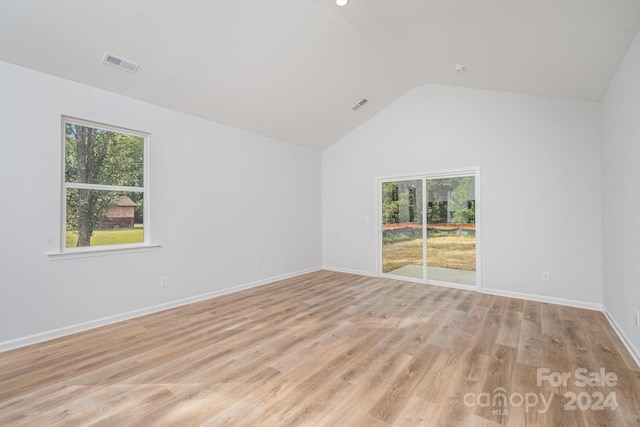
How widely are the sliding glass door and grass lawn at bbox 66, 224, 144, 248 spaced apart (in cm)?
407

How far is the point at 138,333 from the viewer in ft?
9.91

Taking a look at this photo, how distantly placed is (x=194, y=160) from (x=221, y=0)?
2.11 metres

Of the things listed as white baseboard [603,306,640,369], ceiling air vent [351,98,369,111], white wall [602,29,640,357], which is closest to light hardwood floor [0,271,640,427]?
white baseboard [603,306,640,369]

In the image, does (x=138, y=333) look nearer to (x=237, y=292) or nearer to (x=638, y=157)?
(x=237, y=292)

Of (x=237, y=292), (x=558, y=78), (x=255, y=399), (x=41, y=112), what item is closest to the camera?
(x=255, y=399)

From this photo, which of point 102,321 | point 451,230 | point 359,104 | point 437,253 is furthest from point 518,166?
point 102,321

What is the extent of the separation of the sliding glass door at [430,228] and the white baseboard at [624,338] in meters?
1.58

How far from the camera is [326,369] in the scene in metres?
2.32

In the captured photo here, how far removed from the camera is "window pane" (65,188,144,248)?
3154 millimetres

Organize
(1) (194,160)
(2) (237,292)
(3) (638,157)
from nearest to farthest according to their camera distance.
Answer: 1. (3) (638,157)
2. (1) (194,160)
3. (2) (237,292)

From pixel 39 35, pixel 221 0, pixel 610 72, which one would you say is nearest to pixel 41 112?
pixel 39 35

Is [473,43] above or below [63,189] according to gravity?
above

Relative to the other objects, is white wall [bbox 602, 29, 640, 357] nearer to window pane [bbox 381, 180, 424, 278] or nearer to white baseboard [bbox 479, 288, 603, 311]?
white baseboard [bbox 479, 288, 603, 311]

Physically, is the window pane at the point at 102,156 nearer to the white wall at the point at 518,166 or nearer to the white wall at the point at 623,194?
the white wall at the point at 518,166
